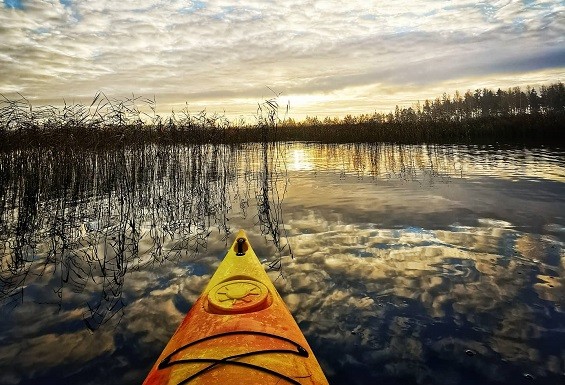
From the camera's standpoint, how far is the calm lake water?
10.4ft

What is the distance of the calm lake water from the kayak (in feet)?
2.41

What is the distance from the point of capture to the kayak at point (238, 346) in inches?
83.9

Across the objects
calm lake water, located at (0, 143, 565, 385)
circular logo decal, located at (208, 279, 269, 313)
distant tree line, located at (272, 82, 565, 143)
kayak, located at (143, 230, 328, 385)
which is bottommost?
calm lake water, located at (0, 143, 565, 385)

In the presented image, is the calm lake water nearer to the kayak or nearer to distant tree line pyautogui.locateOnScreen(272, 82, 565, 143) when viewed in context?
the kayak

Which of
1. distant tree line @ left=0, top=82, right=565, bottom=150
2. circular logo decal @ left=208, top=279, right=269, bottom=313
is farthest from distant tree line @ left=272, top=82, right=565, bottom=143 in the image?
circular logo decal @ left=208, top=279, right=269, bottom=313

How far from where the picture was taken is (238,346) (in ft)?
7.82

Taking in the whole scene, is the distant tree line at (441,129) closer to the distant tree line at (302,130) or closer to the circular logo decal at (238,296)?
the distant tree line at (302,130)

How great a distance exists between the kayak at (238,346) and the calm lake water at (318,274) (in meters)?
0.73

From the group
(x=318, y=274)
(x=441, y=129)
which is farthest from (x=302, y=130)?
(x=318, y=274)

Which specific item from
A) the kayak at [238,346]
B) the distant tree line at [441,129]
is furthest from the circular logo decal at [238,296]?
the distant tree line at [441,129]

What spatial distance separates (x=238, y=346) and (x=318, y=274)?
2.62 metres

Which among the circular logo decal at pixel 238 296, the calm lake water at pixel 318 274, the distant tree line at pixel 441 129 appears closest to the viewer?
the circular logo decal at pixel 238 296

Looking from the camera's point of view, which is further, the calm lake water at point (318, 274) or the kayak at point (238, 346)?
the calm lake water at point (318, 274)

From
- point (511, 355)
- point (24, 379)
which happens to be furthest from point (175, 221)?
point (511, 355)
